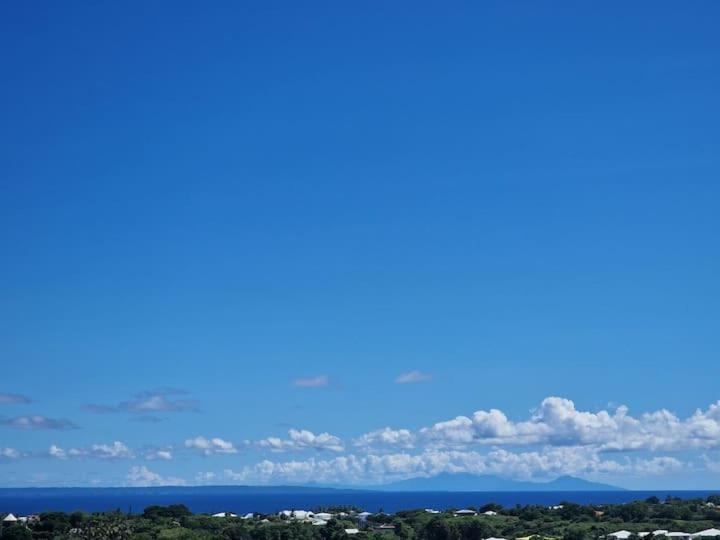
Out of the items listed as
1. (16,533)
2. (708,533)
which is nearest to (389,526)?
(708,533)

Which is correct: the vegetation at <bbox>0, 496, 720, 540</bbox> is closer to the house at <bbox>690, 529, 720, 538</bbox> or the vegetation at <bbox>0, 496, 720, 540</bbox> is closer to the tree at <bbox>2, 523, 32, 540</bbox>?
the tree at <bbox>2, 523, 32, 540</bbox>

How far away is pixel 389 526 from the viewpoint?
99562 millimetres

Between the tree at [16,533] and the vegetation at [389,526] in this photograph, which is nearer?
the vegetation at [389,526]

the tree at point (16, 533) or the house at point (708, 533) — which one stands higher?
the tree at point (16, 533)

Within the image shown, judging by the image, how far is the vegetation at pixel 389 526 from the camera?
78250 mm

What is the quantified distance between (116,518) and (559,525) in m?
40.0

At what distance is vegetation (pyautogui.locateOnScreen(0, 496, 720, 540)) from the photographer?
78250 millimetres

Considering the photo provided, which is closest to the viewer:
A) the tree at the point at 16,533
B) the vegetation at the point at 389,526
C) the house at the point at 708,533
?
the house at the point at 708,533

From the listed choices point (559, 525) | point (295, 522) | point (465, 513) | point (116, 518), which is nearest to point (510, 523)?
point (559, 525)

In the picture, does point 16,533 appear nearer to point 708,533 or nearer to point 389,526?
point 389,526

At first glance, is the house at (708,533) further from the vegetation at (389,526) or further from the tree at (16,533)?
the tree at (16,533)

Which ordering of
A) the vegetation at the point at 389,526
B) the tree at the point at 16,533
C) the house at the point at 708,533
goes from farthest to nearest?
the tree at the point at 16,533, the vegetation at the point at 389,526, the house at the point at 708,533

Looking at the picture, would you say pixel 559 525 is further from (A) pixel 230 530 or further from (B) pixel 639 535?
(A) pixel 230 530

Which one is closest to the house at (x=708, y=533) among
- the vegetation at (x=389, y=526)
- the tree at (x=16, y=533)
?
the vegetation at (x=389, y=526)
